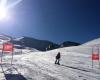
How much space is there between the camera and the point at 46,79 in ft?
65.4

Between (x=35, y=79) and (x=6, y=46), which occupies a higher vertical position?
(x=6, y=46)

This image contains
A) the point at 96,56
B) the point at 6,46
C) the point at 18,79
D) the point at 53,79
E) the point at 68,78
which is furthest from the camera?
the point at 96,56

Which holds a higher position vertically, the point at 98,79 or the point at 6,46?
the point at 6,46

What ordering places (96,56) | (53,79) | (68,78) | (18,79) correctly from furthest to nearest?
1. (96,56)
2. (68,78)
3. (53,79)
4. (18,79)

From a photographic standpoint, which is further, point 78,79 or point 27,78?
point 78,79

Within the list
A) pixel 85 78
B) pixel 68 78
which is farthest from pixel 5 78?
pixel 85 78

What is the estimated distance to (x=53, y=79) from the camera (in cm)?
2030

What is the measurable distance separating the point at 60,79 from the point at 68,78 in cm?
129

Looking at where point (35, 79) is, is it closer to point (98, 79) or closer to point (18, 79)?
point (18, 79)

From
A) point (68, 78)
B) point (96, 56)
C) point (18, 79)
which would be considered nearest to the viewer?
point (18, 79)

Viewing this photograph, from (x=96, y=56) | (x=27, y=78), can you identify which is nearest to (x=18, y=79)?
(x=27, y=78)

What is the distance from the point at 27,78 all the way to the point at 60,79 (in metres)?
2.89

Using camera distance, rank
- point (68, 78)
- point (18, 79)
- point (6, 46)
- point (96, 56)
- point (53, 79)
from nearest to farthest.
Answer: point (18, 79) < point (53, 79) < point (68, 78) < point (6, 46) < point (96, 56)

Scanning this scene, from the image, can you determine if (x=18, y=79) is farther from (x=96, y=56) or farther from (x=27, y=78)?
(x=96, y=56)
